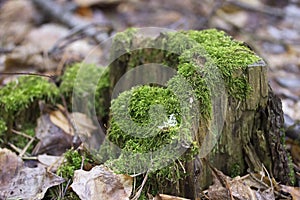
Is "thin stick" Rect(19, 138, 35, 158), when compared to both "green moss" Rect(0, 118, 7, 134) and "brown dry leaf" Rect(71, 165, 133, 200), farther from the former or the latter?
"brown dry leaf" Rect(71, 165, 133, 200)

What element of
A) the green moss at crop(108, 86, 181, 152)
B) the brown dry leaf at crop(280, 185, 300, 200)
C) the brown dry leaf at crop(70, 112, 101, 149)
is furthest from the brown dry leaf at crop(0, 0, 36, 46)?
the brown dry leaf at crop(280, 185, 300, 200)

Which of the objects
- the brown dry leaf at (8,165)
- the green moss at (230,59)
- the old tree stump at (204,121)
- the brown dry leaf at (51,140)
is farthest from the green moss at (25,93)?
the green moss at (230,59)

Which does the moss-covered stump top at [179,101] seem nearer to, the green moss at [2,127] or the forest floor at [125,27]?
the forest floor at [125,27]

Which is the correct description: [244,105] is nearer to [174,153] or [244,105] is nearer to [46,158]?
[174,153]

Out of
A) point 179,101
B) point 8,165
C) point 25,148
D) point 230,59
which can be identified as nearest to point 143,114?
point 179,101

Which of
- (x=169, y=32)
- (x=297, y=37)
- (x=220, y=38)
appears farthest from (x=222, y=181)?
(x=297, y=37)
